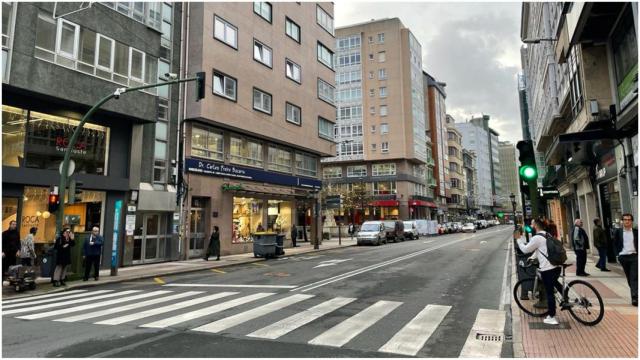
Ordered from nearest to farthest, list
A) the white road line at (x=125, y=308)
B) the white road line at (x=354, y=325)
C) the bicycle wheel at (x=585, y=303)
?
the white road line at (x=354, y=325), the bicycle wheel at (x=585, y=303), the white road line at (x=125, y=308)

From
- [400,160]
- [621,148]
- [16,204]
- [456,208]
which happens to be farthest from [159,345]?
[456,208]

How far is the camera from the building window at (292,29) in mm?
31234

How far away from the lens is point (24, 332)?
702 centimetres

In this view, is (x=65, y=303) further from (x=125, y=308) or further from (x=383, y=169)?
(x=383, y=169)

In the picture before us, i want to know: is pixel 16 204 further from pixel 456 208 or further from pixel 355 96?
pixel 456 208

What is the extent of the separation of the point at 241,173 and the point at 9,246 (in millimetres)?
14031

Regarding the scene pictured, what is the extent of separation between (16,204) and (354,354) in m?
14.7

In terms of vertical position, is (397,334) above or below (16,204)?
below

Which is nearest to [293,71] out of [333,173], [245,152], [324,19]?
[324,19]

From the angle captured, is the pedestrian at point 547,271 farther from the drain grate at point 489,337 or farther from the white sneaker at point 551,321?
the drain grate at point 489,337

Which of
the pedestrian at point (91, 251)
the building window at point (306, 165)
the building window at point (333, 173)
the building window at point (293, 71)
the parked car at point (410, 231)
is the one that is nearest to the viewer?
the pedestrian at point (91, 251)

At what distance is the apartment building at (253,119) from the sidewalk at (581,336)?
18105mm

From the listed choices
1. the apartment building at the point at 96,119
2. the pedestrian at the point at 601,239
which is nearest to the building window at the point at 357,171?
the apartment building at the point at 96,119

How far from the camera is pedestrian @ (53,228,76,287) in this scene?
42.2 ft
